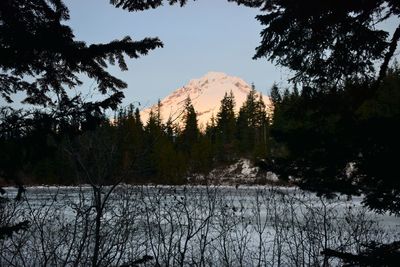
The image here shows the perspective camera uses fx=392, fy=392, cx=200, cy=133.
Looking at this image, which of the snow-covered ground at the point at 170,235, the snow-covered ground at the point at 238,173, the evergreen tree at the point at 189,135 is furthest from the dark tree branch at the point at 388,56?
the evergreen tree at the point at 189,135

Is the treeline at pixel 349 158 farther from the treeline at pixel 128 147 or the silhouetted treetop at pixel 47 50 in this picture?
the silhouetted treetop at pixel 47 50

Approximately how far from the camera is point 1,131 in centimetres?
189

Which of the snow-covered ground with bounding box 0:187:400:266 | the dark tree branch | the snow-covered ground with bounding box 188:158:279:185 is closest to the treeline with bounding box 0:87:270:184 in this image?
the snow-covered ground with bounding box 0:187:400:266

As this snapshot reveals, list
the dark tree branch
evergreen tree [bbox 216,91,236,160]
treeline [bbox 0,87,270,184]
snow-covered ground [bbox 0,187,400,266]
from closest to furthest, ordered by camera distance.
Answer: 1. treeline [bbox 0,87,270,184]
2. the dark tree branch
3. snow-covered ground [bbox 0,187,400,266]
4. evergreen tree [bbox 216,91,236,160]

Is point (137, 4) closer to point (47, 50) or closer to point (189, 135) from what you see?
point (47, 50)

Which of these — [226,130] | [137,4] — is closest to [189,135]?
[226,130]

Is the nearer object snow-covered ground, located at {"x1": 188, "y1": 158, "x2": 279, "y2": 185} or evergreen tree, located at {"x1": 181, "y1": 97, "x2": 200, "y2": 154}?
snow-covered ground, located at {"x1": 188, "y1": 158, "x2": 279, "y2": 185}

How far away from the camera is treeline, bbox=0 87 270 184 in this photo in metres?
1.91

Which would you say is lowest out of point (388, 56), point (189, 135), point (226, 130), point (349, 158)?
point (349, 158)

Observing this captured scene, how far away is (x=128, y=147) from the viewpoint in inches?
240

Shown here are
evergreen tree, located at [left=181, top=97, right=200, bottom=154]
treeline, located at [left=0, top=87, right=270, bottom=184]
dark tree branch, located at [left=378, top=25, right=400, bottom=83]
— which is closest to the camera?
treeline, located at [left=0, top=87, right=270, bottom=184]

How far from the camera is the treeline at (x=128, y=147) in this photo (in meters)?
1.91

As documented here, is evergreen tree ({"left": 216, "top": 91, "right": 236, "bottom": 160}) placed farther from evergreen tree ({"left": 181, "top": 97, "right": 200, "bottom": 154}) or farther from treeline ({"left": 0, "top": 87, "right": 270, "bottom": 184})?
evergreen tree ({"left": 181, "top": 97, "right": 200, "bottom": 154})

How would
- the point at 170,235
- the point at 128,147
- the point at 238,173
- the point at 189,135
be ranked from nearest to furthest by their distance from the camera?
the point at 128,147
the point at 170,235
the point at 238,173
the point at 189,135
